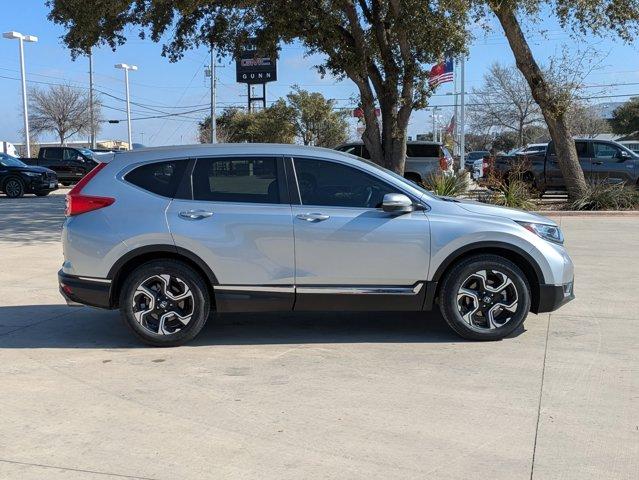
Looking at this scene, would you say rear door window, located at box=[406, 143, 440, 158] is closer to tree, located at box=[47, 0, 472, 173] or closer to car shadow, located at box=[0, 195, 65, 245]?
tree, located at box=[47, 0, 472, 173]

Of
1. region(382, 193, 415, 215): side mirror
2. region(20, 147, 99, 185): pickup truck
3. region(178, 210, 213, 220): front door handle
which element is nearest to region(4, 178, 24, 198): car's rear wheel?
region(20, 147, 99, 185): pickup truck

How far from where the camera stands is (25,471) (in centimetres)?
357

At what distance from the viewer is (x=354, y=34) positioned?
17078 millimetres

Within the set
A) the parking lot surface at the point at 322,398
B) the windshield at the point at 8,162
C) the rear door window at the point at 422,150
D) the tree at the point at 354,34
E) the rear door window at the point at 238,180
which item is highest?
the tree at the point at 354,34

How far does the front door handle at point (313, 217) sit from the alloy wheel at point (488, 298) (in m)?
1.36

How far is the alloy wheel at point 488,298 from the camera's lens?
5.71m

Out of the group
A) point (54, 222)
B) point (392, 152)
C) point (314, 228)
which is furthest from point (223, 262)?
point (392, 152)

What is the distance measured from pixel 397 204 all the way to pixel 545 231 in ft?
4.76

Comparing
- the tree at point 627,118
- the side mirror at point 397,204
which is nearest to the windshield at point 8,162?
the side mirror at point 397,204

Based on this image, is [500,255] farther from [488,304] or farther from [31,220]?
[31,220]

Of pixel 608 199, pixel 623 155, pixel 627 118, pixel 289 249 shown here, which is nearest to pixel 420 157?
pixel 623 155

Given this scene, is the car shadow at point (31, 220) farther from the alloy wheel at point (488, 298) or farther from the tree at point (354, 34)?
the alloy wheel at point (488, 298)

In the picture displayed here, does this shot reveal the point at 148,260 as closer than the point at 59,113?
Yes

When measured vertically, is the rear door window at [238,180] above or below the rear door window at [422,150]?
below
